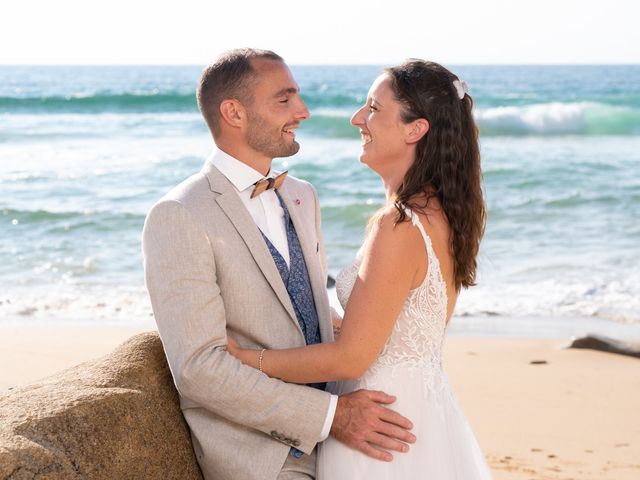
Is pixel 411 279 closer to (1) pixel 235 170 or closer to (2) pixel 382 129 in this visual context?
(2) pixel 382 129

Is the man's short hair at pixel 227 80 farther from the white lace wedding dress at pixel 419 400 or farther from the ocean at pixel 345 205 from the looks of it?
the ocean at pixel 345 205

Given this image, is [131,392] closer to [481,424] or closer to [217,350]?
[217,350]

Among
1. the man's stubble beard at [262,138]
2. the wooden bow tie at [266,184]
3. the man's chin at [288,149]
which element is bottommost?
the wooden bow tie at [266,184]

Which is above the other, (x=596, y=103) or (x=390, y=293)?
(x=390, y=293)

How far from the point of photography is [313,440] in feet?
9.14

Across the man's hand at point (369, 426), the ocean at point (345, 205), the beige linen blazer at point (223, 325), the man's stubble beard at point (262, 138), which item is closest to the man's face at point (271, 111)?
the man's stubble beard at point (262, 138)

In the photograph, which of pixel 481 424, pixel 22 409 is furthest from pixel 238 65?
pixel 481 424

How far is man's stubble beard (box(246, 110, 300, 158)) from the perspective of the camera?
297cm

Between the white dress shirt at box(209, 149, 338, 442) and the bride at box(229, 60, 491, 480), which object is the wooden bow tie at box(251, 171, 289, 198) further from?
the bride at box(229, 60, 491, 480)

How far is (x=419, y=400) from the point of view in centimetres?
297

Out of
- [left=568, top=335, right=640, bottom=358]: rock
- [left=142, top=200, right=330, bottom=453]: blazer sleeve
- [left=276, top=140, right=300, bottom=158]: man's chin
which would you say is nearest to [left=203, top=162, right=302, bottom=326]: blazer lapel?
[left=142, top=200, right=330, bottom=453]: blazer sleeve

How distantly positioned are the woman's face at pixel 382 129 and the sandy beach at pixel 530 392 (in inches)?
105

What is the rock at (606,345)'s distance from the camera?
24.3 ft

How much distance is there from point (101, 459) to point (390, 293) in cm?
93
